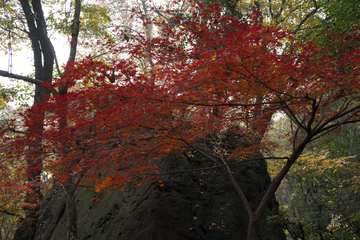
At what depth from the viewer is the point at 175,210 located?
17.0ft

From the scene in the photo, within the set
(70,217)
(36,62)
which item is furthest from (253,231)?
(36,62)

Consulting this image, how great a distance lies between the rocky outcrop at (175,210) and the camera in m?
4.92

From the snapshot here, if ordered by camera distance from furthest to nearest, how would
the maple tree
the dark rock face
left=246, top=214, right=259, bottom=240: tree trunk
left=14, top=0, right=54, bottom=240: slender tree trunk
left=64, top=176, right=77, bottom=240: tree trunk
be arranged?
left=14, top=0, right=54, bottom=240: slender tree trunk, left=64, top=176, right=77, bottom=240: tree trunk, the dark rock face, left=246, top=214, right=259, bottom=240: tree trunk, the maple tree

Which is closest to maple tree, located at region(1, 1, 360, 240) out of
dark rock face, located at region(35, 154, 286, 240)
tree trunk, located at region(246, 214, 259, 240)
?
tree trunk, located at region(246, 214, 259, 240)

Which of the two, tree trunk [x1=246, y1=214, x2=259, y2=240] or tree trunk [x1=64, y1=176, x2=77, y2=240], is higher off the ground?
tree trunk [x1=64, y1=176, x2=77, y2=240]

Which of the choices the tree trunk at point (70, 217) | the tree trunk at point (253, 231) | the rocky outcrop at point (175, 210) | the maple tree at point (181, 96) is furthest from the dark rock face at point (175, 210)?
the tree trunk at point (253, 231)

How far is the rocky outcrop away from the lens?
4918 millimetres

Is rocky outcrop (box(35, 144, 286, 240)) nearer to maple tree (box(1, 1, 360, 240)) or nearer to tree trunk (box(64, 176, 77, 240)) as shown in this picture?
tree trunk (box(64, 176, 77, 240))

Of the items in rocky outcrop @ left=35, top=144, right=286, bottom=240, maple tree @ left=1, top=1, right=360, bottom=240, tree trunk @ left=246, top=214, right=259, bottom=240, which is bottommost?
tree trunk @ left=246, top=214, right=259, bottom=240

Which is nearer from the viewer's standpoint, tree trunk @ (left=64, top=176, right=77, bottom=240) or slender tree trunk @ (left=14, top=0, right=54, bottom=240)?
tree trunk @ (left=64, top=176, right=77, bottom=240)

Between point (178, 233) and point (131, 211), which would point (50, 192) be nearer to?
point (131, 211)

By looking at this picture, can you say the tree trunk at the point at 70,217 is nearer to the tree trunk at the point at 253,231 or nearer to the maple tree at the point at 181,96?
the maple tree at the point at 181,96

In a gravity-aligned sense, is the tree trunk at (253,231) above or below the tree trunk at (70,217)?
below

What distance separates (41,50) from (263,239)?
9922 millimetres
